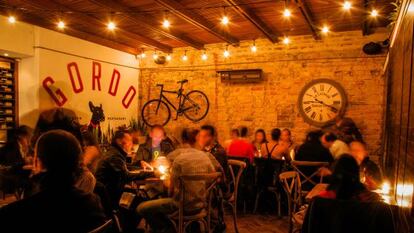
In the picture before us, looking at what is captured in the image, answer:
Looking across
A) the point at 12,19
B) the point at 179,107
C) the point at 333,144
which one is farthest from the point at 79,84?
the point at 333,144

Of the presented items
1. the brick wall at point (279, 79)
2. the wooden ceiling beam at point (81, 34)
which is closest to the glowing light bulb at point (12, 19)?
the wooden ceiling beam at point (81, 34)

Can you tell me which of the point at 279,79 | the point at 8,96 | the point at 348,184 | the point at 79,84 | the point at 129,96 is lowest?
the point at 348,184

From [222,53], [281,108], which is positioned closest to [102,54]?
[222,53]

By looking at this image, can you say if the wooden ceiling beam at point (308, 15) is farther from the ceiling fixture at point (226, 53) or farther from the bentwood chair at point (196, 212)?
the bentwood chair at point (196, 212)

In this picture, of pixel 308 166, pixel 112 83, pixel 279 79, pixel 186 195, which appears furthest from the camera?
pixel 112 83

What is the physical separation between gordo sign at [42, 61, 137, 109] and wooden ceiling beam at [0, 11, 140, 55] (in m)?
0.56

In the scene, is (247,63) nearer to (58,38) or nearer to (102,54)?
(102,54)

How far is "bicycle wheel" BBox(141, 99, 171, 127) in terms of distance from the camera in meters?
9.44

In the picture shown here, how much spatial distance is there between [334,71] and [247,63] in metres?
2.04

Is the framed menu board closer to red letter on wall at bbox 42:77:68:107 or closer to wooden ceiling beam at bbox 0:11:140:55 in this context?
red letter on wall at bbox 42:77:68:107

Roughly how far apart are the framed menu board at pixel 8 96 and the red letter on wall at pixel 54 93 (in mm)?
577

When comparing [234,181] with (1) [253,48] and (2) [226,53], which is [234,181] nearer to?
(1) [253,48]

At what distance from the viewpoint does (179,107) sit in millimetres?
9250

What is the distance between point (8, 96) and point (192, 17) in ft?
12.9
